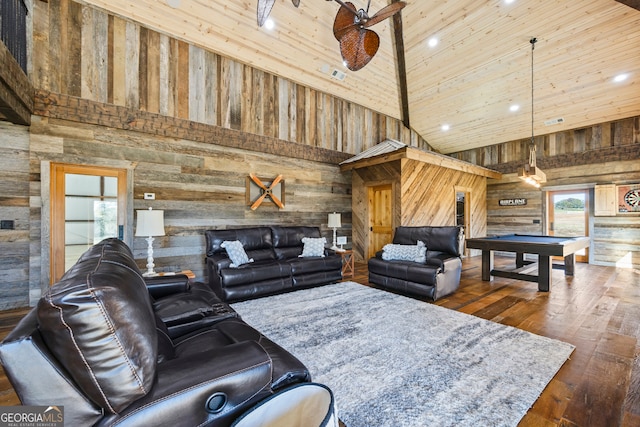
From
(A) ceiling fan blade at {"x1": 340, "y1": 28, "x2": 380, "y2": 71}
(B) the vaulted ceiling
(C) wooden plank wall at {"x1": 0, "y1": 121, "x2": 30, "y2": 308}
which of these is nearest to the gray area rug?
(C) wooden plank wall at {"x1": 0, "y1": 121, "x2": 30, "y2": 308}

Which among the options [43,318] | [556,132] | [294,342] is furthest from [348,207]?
[43,318]

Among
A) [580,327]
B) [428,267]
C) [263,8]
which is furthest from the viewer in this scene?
[428,267]

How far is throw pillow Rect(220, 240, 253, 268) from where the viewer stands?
12.3 ft

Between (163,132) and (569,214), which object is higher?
(163,132)

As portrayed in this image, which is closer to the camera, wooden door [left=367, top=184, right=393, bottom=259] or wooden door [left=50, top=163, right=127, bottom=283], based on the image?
wooden door [left=50, top=163, right=127, bottom=283]

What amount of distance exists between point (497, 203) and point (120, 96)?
915 cm

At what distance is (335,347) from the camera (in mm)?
2287

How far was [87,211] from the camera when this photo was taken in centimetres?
382

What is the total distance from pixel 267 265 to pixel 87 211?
2.70m

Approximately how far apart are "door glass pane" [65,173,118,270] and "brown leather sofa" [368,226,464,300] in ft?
13.3

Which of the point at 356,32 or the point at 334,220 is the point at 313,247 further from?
the point at 356,32

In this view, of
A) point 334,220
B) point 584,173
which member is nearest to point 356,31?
point 334,220

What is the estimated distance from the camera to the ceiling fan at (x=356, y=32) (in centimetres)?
282

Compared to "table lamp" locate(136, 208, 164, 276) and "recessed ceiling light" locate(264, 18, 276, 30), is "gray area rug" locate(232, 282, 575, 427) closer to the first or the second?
"table lamp" locate(136, 208, 164, 276)
